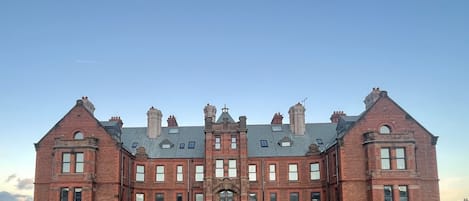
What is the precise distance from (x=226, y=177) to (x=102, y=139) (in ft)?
42.7

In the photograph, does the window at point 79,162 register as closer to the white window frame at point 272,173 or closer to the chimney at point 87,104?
the chimney at point 87,104

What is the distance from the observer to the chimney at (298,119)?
5919 cm

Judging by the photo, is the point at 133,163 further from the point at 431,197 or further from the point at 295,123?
the point at 431,197

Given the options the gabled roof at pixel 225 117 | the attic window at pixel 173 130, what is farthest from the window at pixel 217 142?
the attic window at pixel 173 130

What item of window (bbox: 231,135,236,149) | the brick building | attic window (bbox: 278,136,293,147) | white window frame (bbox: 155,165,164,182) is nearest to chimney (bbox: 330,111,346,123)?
the brick building

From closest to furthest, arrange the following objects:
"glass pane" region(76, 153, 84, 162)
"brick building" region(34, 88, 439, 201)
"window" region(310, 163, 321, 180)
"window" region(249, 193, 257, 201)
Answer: "brick building" region(34, 88, 439, 201) → "glass pane" region(76, 153, 84, 162) → "window" region(310, 163, 321, 180) → "window" region(249, 193, 257, 201)

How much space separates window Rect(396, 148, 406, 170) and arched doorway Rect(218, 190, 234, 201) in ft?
55.8

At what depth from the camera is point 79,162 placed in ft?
156

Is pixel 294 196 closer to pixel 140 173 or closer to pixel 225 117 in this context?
pixel 225 117

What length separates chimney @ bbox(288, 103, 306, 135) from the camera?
194 ft

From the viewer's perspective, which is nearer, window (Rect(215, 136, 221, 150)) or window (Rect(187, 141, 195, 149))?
window (Rect(215, 136, 221, 150))

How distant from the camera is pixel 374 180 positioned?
1766 inches

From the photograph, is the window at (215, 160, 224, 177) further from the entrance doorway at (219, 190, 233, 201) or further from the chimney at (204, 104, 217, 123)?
the chimney at (204, 104, 217, 123)

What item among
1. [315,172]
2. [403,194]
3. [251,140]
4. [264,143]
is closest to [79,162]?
[251,140]
